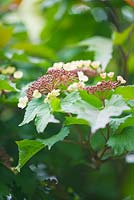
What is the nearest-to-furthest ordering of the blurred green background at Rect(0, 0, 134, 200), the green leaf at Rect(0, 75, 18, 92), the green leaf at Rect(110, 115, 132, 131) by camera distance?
the green leaf at Rect(110, 115, 132, 131)
the green leaf at Rect(0, 75, 18, 92)
the blurred green background at Rect(0, 0, 134, 200)

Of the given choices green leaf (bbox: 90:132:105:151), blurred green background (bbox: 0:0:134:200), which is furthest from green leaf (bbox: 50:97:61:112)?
green leaf (bbox: 90:132:105:151)

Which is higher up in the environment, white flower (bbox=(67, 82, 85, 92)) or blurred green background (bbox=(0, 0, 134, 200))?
white flower (bbox=(67, 82, 85, 92))

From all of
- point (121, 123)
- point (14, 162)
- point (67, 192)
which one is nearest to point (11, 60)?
point (14, 162)

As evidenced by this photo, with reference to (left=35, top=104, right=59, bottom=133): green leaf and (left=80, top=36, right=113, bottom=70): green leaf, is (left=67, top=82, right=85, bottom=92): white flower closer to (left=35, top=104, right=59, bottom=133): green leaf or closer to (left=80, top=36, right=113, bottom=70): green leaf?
(left=35, top=104, right=59, bottom=133): green leaf

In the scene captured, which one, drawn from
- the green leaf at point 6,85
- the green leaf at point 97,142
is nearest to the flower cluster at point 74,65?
the green leaf at point 6,85

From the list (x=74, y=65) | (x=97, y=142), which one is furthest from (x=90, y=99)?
(x=97, y=142)

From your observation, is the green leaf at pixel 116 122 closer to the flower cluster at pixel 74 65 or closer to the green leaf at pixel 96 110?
the green leaf at pixel 96 110

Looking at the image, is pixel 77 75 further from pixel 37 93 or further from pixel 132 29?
pixel 132 29
